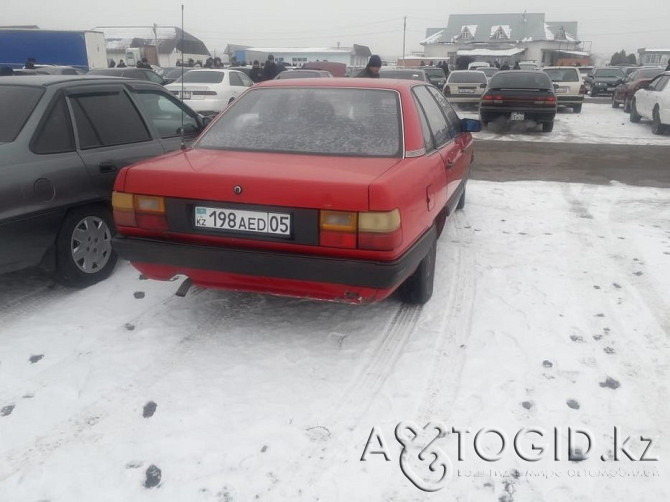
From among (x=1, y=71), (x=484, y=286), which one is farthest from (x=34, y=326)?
(x=1, y=71)

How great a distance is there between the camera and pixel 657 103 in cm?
1265

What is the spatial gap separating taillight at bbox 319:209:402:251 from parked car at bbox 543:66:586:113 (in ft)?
55.8

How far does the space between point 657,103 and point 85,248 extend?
13.2 metres

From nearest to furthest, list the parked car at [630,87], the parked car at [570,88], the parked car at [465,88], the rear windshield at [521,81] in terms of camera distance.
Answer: the rear windshield at [521,81] < the parked car at [630,87] < the parked car at [570,88] < the parked car at [465,88]

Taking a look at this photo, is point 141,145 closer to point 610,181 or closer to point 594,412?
point 594,412

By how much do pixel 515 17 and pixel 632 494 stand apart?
69.6 metres

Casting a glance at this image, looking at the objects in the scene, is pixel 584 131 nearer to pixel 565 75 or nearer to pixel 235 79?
pixel 565 75

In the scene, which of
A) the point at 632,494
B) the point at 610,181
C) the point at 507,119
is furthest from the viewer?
the point at 507,119

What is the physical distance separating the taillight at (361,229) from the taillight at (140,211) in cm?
95

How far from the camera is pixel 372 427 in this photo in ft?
8.33

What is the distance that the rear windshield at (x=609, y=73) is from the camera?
2733 cm

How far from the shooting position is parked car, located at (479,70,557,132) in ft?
41.8

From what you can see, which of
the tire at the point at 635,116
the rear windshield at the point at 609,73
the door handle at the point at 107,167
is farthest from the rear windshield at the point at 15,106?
the rear windshield at the point at 609,73

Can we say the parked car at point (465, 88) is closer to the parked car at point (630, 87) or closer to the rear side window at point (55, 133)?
the parked car at point (630, 87)
